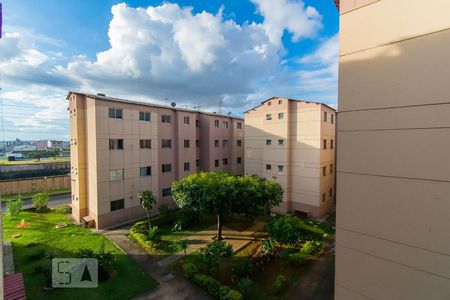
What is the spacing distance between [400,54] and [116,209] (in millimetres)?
24803

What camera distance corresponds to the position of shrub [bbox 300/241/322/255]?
657 inches

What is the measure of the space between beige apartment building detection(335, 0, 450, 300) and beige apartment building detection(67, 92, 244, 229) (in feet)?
71.3

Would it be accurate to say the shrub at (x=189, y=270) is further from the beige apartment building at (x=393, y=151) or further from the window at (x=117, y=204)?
the window at (x=117, y=204)

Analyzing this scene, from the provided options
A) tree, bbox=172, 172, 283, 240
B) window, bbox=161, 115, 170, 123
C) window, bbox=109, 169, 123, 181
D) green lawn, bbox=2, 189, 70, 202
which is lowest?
green lawn, bbox=2, 189, 70, 202

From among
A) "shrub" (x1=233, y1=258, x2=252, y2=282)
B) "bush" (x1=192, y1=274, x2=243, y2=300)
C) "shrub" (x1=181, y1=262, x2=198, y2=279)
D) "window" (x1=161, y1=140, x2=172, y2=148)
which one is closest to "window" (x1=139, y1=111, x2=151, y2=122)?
"window" (x1=161, y1=140, x2=172, y2=148)

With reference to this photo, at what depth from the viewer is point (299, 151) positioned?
25.1 meters

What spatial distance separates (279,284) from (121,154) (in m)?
18.8

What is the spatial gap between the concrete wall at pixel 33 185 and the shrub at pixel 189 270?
33.0 m

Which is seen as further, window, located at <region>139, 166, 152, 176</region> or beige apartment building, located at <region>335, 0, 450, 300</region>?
window, located at <region>139, 166, 152, 176</region>

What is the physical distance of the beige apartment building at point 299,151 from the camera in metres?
23.9

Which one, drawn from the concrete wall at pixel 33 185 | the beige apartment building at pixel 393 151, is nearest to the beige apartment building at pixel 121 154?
the concrete wall at pixel 33 185

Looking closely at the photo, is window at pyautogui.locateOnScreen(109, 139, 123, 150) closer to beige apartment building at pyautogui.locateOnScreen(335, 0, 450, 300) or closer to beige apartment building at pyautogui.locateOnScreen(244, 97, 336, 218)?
beige apartment building at pyautogui.locateOnScreen(244, 97, 336, 218)

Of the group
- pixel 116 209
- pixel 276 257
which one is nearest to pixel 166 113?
pixel 116 209

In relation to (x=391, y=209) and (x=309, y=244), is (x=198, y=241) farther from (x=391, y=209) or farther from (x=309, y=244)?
(x=391, y=209)
